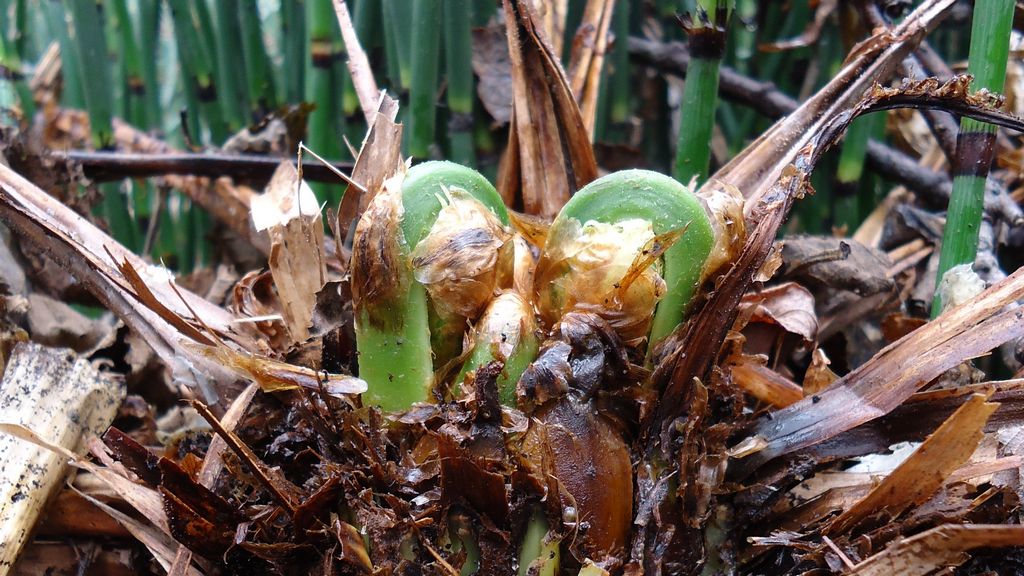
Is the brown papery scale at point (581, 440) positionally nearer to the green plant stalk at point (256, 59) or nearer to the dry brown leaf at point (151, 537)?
the dry brown leaf at point (151, 537)

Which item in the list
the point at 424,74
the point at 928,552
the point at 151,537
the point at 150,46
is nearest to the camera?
the point at 928,552

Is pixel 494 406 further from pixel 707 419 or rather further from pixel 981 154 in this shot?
pixel 981 154

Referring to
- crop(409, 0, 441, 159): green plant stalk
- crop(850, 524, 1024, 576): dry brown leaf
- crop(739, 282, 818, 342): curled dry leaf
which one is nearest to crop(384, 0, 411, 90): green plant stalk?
crop(409, 0, 441, 159): green plant stalk

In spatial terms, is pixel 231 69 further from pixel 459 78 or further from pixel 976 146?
pixel 976 146

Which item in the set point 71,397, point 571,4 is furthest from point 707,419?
point 571,4

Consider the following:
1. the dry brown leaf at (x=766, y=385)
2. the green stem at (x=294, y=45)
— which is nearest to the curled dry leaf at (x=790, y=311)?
the dry brown leaf at (x=766, y=385)

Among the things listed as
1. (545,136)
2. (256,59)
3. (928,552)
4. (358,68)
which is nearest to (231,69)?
Answer: (256,59)
